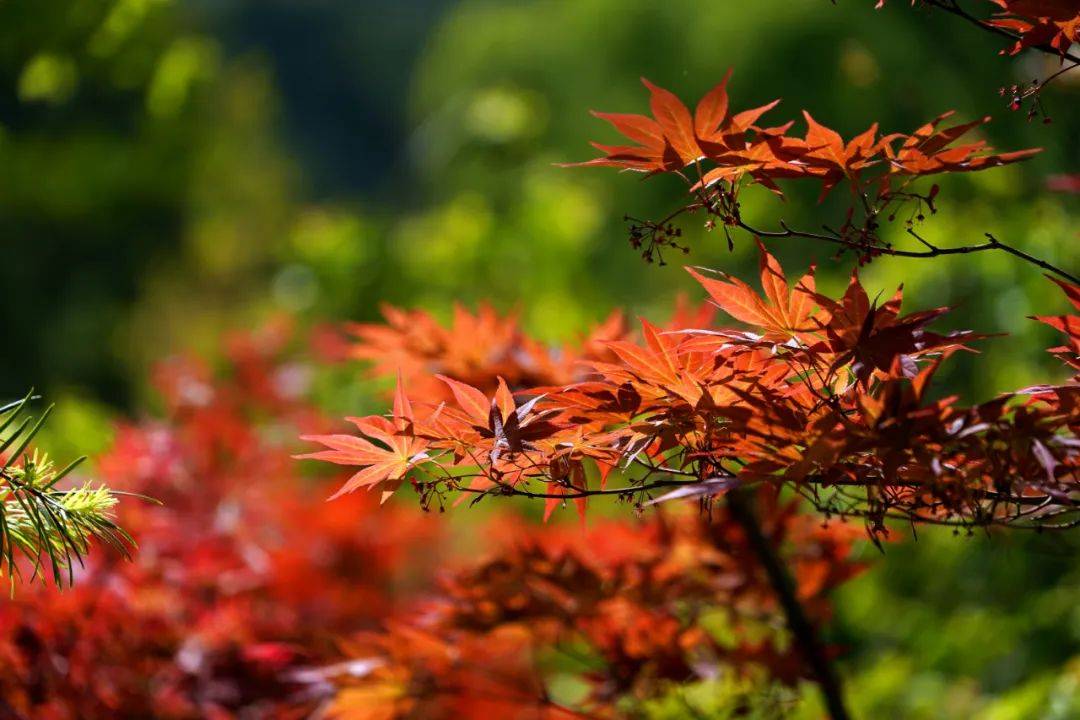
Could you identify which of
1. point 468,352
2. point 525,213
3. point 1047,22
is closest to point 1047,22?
point 1047,22

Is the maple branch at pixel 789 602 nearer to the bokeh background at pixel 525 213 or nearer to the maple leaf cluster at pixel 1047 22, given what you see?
the bokeh background at pixel 525 213

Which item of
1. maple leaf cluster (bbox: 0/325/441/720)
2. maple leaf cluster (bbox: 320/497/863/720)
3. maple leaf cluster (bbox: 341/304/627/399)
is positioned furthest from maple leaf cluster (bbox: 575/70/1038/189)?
maple leaf cluster (bbox: 0/325/441/720)

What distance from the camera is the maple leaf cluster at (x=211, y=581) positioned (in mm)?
1346

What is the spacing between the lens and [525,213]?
4414mm

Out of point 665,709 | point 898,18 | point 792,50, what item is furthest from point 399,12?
point 665,709

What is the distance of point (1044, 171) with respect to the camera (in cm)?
299

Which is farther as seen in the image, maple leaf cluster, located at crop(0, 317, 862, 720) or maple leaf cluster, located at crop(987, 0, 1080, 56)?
maple leaf cluster, located at crop(0, 317, 862, 720)

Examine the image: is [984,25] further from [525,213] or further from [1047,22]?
[525,213]

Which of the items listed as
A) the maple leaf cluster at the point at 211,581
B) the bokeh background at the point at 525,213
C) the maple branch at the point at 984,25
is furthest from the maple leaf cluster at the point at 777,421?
the bokeh background at the point at 525,213

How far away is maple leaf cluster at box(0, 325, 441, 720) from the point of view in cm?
135

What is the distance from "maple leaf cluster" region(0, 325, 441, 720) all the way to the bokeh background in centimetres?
51

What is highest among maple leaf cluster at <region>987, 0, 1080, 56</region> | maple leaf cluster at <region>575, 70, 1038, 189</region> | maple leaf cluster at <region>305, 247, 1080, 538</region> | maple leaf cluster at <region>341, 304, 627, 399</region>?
maple leaf cluster at <region>987, 0, 1080, 56</region>

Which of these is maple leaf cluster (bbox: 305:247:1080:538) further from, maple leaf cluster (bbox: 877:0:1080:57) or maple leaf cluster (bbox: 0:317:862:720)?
maple leaf cluster (bbox: 877:0:1080:57)

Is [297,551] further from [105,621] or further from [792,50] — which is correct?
[792,50]
